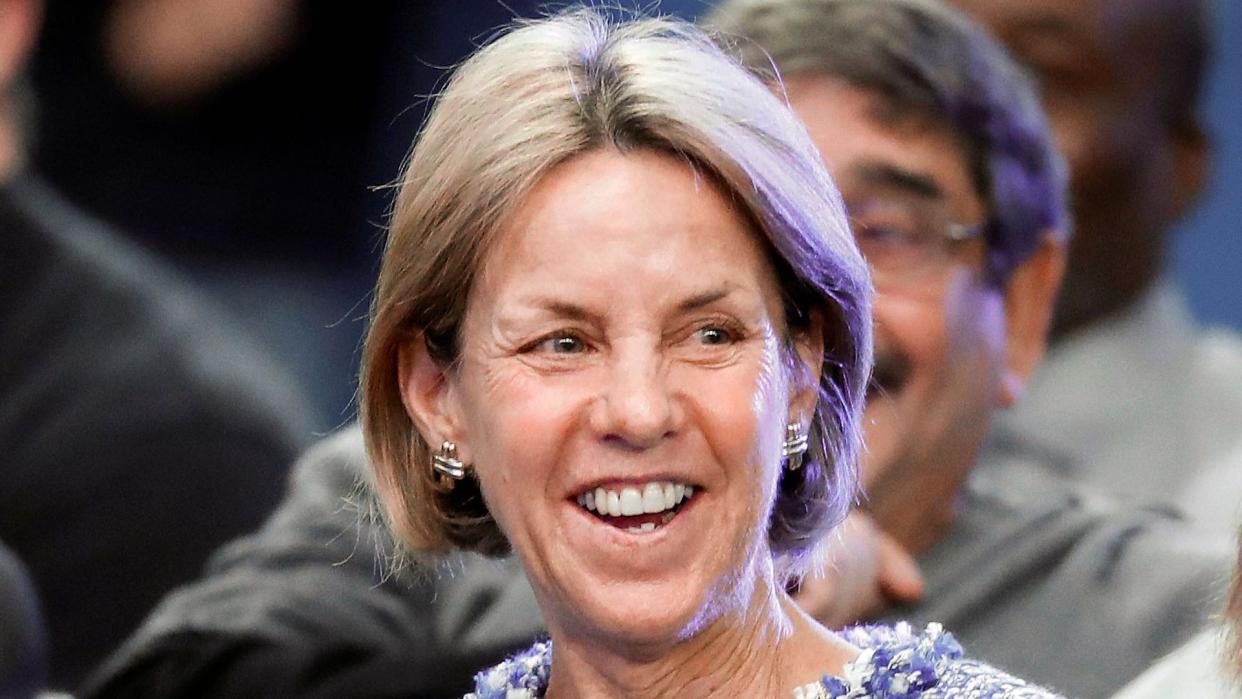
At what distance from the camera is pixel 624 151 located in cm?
199

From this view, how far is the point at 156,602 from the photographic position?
3621 mm

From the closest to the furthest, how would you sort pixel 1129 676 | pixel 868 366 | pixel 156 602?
pixel 868 366 → pixel 1129 676 → pixel 156 602

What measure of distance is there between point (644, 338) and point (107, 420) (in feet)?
6.82

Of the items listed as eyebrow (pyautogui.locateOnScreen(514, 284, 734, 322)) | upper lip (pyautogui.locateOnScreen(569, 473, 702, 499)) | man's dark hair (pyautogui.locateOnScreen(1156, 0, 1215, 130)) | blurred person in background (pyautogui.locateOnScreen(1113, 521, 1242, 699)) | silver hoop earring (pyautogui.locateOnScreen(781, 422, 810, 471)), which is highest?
man's dark hair (pyautogui.locateOnScreen(1156, 0, 1215, 130))

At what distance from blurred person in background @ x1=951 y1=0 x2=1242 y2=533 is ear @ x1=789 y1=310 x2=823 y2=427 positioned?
145 cm

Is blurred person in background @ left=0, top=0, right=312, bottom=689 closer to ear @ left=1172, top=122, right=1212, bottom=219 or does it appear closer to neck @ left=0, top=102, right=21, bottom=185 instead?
neck @ left=0, top=102, right=21, bottom=185

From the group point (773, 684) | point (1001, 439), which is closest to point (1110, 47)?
point (1001, 439)

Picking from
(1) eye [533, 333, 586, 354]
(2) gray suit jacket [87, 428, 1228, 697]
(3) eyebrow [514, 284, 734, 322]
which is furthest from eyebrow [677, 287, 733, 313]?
(2) gray suit jacket [87, 428, 1228, 697]

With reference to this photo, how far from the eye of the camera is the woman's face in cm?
192

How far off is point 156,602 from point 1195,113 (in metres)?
2.08

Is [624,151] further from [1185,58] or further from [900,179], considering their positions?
[1185,58]

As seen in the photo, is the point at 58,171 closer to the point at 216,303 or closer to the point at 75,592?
the point at 216,303

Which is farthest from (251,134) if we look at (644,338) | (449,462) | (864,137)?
(644,338)

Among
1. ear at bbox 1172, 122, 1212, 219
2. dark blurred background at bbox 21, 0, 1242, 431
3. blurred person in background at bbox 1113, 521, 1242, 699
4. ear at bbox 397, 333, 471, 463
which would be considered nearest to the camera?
ear at bbox 397, 333, 471, 463
